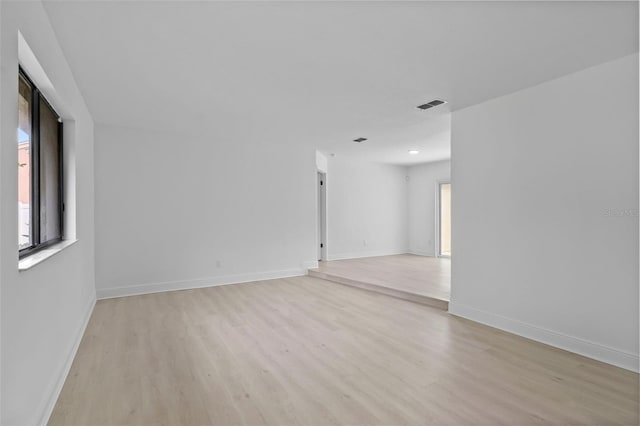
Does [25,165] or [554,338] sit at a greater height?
[25,165]

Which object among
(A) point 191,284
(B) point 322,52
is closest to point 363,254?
(A) point 191,284

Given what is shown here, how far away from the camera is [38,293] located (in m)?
2.00

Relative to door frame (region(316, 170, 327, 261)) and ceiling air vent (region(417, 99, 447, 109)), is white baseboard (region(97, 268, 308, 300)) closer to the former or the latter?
door frame (region(316, 170, 327, 261))

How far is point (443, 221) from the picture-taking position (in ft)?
28.2

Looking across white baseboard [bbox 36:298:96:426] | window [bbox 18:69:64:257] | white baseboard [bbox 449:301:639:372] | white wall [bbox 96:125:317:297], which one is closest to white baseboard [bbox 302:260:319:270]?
white wall [bbox 96:125:317:297]

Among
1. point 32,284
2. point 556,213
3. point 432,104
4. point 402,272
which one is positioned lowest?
point 402,272

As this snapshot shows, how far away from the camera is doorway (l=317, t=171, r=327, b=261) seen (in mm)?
7742

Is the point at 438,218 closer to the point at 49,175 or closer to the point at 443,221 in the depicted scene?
the point at 443,221

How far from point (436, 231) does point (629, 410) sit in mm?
6495

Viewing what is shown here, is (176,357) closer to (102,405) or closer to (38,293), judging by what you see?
(102,405)

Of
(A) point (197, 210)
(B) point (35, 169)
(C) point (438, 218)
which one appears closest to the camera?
(B) point (35, 169)

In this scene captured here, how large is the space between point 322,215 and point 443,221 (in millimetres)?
3203

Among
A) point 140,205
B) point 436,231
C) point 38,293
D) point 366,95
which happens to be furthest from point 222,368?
point 436,231

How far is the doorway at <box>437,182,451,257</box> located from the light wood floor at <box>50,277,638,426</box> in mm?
4719
